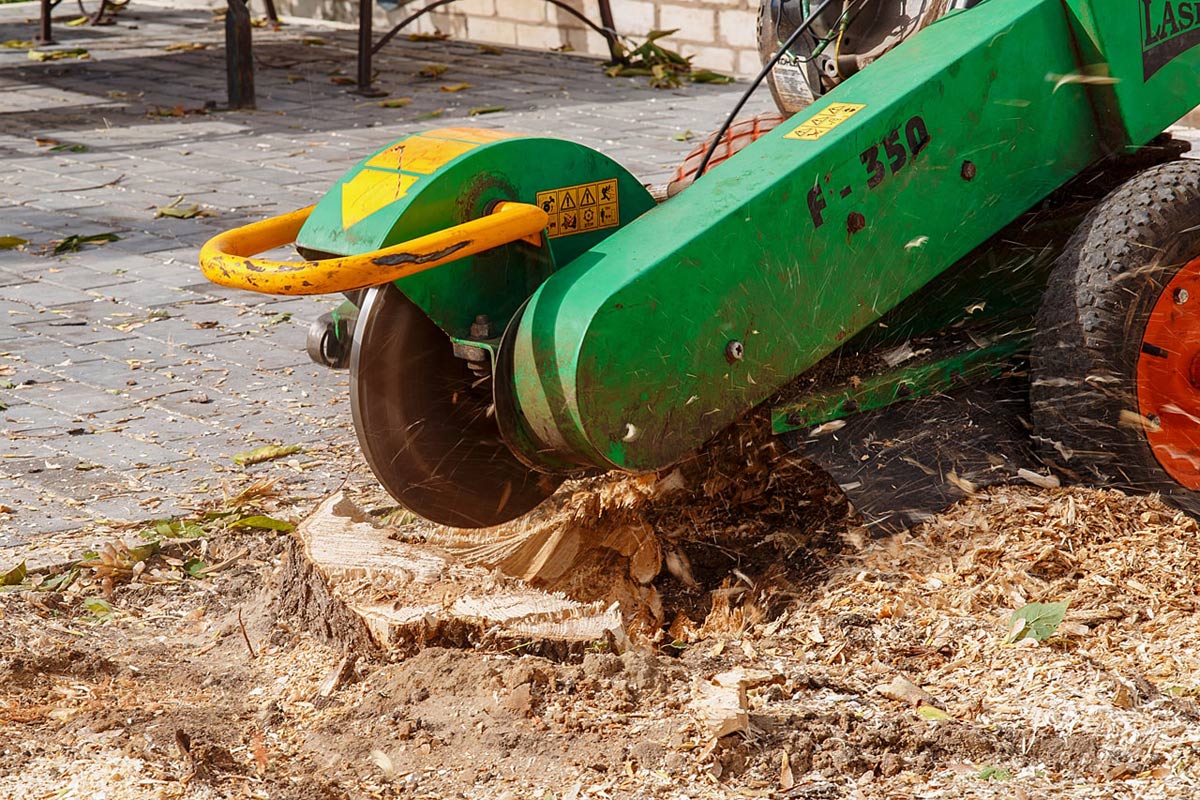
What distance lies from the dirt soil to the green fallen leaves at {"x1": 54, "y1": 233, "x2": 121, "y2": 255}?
12.5 feet

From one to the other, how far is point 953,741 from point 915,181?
1341 millimetres

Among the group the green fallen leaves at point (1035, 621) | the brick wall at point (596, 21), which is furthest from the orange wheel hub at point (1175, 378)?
the brick wall at point (596, 21)

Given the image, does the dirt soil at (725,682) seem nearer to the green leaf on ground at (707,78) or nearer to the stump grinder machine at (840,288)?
the stump grinder machine at (840,288)

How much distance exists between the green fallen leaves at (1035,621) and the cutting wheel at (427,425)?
3.68ft

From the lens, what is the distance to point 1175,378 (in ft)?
11.9

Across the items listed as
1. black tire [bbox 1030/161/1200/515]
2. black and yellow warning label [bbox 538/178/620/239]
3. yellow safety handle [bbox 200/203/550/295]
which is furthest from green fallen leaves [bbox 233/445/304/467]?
black tire [bbox 1030/161/1200/515]

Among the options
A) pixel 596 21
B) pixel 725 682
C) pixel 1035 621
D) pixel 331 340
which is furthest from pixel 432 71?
pixel 725 682

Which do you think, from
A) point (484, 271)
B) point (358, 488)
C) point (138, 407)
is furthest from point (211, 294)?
point (484, 271)

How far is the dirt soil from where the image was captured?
278 centimetres

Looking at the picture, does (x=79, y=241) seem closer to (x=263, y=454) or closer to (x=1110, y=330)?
(x=263, y=454)

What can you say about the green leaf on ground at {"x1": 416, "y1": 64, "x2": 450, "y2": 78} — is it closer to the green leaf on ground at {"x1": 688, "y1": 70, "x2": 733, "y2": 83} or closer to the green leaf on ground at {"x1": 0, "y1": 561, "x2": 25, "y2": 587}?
the green leaf on ground at {"x1": 688, "y1": 70, "x2": 733, "y2": 83}

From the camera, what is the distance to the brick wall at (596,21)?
11773 millimetres

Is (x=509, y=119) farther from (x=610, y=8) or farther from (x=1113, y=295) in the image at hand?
(x=1113, y=295)

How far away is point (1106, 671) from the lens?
9.89ft
